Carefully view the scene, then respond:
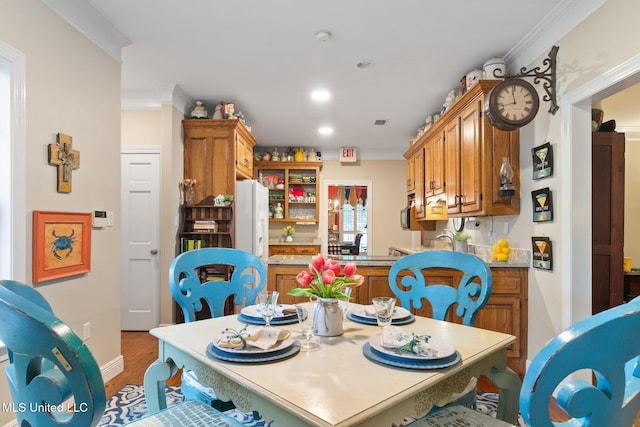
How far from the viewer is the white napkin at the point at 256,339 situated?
111 centimetres

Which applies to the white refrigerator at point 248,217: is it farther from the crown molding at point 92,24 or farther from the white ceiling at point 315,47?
the crown molding at point 92,24

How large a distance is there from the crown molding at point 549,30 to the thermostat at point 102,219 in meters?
3.42

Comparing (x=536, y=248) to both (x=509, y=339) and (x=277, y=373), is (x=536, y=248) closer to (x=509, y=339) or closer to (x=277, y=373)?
(x=509, y=339)

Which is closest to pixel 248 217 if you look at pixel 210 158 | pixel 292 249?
pixel 210 158

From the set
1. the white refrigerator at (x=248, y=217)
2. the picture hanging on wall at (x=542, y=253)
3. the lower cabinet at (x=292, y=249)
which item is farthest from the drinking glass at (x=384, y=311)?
the lower cabinet at (x=292, y=249)

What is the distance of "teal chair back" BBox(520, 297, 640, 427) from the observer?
1.80 ft

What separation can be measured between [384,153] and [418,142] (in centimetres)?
197

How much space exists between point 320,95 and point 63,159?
102 inches

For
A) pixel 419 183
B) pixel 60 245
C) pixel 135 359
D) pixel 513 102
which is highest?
pixel 513 102

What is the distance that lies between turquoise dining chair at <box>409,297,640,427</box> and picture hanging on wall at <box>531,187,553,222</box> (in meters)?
2.33

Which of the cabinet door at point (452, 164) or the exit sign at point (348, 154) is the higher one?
the exit sign at point (348, 154)

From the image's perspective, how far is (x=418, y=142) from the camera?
5.09 meters

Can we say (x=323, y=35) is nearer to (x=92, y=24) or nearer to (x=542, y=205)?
(x=92, y=24)

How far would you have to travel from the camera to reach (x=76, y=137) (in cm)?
247
